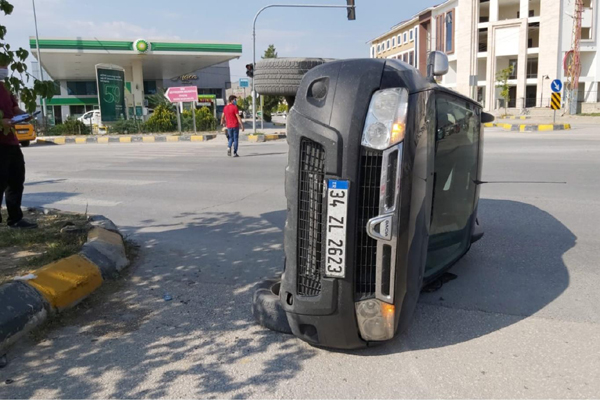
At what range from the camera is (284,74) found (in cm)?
386

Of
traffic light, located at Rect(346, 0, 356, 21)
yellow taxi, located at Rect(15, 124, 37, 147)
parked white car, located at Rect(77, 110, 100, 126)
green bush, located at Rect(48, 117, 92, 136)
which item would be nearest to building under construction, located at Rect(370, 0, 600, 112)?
parked white car, located at Rect(77, 110, 100, 126)

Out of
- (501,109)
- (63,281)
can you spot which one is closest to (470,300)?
(63,281)

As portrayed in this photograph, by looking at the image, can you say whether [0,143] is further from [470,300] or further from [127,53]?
[127,53]

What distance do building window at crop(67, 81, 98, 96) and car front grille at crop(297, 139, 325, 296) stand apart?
168 ft

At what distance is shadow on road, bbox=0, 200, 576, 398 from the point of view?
290 cm

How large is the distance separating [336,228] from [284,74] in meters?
1.58

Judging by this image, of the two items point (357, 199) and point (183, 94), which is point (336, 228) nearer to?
point (357, 199)

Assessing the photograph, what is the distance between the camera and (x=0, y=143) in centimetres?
533

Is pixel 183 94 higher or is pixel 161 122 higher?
pixel 183 94

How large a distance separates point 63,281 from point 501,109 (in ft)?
181

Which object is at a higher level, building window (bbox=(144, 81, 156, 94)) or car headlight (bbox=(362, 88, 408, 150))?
building window (bbox=(144, 81, 156, 94))

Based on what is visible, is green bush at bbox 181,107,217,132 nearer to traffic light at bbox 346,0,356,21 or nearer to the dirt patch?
traffic light at bbox 346,0,356,21

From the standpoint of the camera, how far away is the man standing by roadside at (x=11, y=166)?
17.4 feet

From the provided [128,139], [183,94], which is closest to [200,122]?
[183,94]
